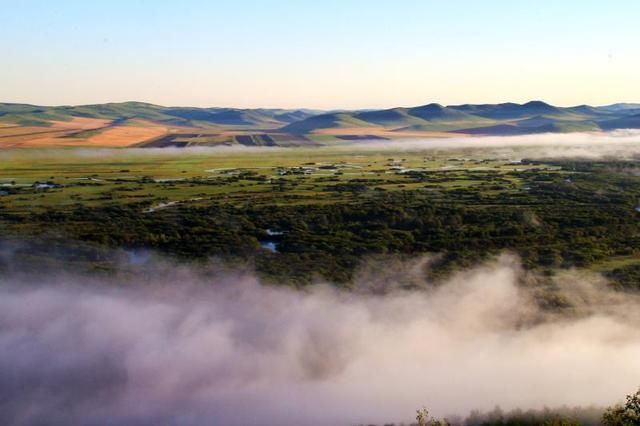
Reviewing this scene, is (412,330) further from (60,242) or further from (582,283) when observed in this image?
(60,242)

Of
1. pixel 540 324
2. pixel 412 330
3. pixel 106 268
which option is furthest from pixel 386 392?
pixel 106 268

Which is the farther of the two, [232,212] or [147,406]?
[232,212]

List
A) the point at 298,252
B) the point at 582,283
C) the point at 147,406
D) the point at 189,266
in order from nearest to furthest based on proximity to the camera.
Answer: the point at 147,406 < the point at 582,283 < the point at 189,266 < the point at 298,252

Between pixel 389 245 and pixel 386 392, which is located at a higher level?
pixel 389 245

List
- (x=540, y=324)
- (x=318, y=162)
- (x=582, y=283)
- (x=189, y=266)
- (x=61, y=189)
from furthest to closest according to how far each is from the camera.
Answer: (x=318, y=162) → (x=61, y=189) → (x=189, y=266) → (x=582, y=283) → (x=540, y=324)

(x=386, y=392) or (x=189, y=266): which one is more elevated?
(x=189, y=266)

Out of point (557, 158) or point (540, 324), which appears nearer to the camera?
point (540, 324)

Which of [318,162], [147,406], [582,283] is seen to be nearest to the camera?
[147,406]

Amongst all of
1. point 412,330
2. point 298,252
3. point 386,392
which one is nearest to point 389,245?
point 298,252

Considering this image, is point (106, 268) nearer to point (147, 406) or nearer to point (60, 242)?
point (60, 242)
